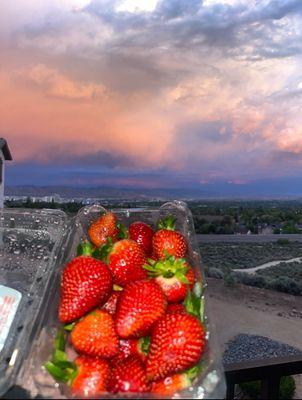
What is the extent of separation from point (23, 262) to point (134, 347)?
1.83 ft

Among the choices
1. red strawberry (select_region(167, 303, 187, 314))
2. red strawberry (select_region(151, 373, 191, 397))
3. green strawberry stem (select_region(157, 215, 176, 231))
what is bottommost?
red strawberry (select_region(151, 373, 191, 397))

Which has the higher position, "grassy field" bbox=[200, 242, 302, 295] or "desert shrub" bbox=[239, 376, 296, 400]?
"grassy field" bbox=[200, 242, 302, 295]

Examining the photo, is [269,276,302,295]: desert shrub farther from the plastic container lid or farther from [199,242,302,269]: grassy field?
the plastic container lid

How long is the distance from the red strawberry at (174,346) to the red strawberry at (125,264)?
0.17 m

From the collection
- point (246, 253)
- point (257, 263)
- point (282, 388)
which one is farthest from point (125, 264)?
point (246, 253)

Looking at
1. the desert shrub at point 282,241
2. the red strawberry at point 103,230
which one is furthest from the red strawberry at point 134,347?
the desert shrub at point 282,241

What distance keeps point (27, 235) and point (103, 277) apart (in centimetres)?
50

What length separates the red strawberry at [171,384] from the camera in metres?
0.62

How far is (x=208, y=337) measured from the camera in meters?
0.73

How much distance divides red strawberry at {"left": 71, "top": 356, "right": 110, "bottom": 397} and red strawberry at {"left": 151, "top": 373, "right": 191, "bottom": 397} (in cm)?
7

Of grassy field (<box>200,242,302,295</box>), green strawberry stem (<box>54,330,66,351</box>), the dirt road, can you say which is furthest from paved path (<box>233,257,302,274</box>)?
green strawberry stem (<box>54,330,66,351</box>)

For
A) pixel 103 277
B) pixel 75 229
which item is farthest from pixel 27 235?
pixel 103 277

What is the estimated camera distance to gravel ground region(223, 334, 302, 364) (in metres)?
4.74

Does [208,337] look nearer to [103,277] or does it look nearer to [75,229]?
[103,277]
